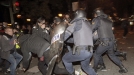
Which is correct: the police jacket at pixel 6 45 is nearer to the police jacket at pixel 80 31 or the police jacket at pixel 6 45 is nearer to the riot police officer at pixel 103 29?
the police jacket at pixel 80 31

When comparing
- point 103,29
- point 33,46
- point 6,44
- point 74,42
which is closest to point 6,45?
point 6,44

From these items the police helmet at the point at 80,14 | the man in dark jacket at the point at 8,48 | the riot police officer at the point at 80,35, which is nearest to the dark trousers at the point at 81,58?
the riot police officer at the point at 80,35

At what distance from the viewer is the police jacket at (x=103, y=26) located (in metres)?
5.23

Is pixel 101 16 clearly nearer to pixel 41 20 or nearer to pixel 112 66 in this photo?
pixel 41 20

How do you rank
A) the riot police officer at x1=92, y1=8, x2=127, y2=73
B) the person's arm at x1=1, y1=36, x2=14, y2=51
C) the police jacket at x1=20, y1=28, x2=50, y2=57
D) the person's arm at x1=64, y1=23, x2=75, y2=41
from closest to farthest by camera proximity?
the person's arm at x1=64, y1=23, x2=75, y2=41 → the police jacket at x1=20, y1=28, x2=50, y2=57 → the riot police officer at x1=92, y1=8, x2=127, y2=73 → the person's arm at x1=1, y1=36, x2=14, y2=51

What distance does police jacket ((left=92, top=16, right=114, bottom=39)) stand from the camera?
5.23 m

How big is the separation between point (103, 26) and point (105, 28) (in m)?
0.08

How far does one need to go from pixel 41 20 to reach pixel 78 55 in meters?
1.48

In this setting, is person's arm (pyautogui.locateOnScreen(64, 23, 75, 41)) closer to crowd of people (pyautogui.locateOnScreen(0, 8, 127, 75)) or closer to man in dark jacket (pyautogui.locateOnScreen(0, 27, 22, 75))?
crowd of people (pyautogui.locateOnScreen(0, 8, 127, 75))

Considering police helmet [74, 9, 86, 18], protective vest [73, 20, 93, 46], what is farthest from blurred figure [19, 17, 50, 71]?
police helmet [74, 9, 86, 18]

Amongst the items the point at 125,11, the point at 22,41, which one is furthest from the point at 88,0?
the point at 22,41

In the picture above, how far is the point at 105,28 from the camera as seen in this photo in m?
5.24

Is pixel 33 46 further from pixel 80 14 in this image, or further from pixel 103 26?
pixel 103 26

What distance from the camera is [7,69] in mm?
6824
